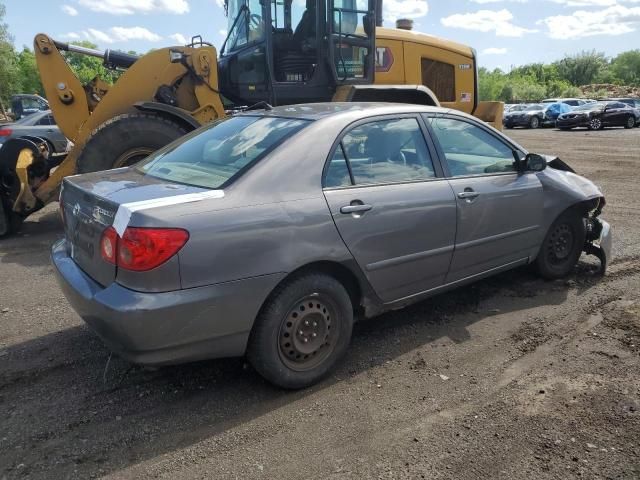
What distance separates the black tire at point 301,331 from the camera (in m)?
2.96

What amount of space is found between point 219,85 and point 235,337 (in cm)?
548

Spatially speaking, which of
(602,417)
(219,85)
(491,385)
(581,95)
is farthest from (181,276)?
(581,95)

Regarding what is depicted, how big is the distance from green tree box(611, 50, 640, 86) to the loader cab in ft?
284

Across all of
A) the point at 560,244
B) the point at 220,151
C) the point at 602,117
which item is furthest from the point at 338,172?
the point at 602,117

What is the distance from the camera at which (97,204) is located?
Result: 293 centimetres

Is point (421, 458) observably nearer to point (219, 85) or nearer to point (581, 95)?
point (219, 85)

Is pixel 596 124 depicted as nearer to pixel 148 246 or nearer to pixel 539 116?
pixel 539 116

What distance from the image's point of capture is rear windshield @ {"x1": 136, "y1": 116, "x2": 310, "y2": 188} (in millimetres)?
3137

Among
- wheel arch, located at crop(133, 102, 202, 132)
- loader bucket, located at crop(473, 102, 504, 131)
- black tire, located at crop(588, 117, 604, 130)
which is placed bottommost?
wheel arch, located at crop(133, 102, 202, 132)

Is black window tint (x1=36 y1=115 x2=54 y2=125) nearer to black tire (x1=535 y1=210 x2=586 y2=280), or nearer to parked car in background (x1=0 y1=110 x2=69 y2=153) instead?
parked car in background (x1=0 y1=110 x2=69 y2=153)

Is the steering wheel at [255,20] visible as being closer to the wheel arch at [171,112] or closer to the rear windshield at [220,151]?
the wheel arch at [171,112]

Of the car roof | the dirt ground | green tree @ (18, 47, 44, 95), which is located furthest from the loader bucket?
green tree @ (18, 47, 44, 95)

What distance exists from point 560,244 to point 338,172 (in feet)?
8.65

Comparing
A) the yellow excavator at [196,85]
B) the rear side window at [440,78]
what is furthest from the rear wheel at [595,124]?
the yellow excavator at [196,85]
